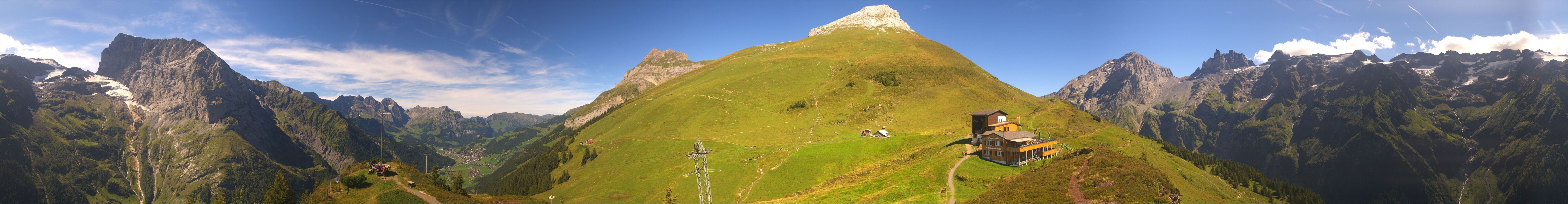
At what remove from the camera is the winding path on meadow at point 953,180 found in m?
49.1

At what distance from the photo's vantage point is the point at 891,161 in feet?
241

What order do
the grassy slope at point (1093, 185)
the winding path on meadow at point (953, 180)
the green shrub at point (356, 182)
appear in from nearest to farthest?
the grassy slope at point (1093, 185) → the winding path on meadow at point (953, 180) → the green shrub at point (356, 182)

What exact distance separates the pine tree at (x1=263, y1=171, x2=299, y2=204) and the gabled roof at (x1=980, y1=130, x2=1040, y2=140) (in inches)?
2946

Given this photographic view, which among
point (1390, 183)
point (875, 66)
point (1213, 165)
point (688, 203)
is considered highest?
point (875, 66)

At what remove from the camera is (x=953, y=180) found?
2199 inches

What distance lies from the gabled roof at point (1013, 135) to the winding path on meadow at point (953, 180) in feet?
15.1

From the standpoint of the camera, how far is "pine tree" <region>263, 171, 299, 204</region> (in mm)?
49688

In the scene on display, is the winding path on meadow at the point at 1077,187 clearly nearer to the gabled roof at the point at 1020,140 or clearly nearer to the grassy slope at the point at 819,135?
the grassy slope at the point at 819,135

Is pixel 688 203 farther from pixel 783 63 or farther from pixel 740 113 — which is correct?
pixel 783 63

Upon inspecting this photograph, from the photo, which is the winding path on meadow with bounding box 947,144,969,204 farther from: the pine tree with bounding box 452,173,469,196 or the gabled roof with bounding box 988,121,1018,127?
the pine tree with bounding box 452,173,469,196

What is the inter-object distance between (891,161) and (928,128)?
35.1 metres

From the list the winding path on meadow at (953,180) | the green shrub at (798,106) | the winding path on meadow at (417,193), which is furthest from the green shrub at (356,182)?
the green shrub at (798,106)

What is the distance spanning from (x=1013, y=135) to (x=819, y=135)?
51.1 meters

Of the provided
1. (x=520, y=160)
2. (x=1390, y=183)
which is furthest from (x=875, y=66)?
(x=1390, y=183)
